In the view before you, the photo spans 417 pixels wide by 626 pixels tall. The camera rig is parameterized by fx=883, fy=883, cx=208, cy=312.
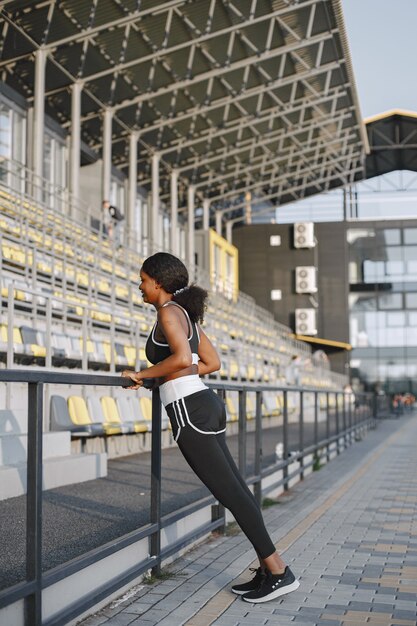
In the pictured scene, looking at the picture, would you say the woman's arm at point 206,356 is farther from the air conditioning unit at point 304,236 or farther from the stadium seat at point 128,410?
the air conditioning unit at point 304,236

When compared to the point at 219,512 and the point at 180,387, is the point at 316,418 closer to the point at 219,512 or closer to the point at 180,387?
the point at 219,512

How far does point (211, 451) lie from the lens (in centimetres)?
459

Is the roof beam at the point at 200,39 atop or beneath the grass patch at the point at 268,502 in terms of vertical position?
atop

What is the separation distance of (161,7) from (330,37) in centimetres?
771

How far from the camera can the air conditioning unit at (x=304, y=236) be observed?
5330cm

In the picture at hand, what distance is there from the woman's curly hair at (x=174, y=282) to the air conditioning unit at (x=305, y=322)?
48336mm

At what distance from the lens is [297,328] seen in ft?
174

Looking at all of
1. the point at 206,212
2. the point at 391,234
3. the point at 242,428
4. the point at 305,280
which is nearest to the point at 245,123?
the point at 206,212

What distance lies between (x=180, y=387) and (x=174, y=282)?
1.82ft

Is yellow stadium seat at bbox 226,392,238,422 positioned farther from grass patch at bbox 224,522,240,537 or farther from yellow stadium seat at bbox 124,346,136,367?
yellow stadium seat at bbox 124,346,136,367

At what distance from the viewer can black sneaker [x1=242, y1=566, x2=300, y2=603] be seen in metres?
4.83

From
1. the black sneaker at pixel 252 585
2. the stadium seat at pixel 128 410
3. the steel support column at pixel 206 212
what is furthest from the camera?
the steel support column at pixel 206 212

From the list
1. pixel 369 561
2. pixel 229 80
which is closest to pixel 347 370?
pixel 229 80

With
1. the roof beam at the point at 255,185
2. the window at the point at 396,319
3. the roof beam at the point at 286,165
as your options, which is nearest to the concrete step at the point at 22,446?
the roof beam at the point at 286,165
